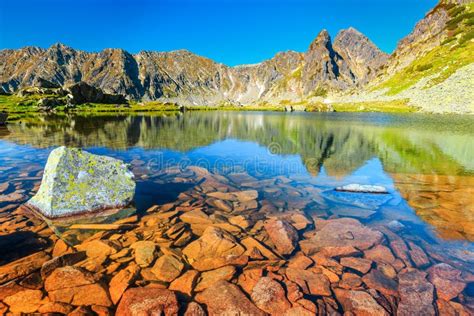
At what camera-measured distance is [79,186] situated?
40.9 feet

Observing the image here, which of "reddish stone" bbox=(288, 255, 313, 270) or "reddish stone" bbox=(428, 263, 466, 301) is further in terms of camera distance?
"reddish stone" bbox=(288, 255, 313, 270)

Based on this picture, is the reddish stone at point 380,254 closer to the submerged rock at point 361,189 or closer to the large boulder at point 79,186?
the submerged rock at point 361,189

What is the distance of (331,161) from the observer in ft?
87.5

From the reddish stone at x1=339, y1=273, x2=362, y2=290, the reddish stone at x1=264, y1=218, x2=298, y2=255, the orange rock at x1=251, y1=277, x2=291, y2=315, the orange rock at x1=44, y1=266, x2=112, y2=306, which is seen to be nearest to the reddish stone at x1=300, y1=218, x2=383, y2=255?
the reddish stone at x1=264, y1=218, x2=298, y2=255

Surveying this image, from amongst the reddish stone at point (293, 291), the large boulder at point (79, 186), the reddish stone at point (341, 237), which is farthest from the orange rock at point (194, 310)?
the large boulder at point (79, 186)

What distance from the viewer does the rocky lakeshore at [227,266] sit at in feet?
22.5

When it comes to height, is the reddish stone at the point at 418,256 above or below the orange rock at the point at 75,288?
above

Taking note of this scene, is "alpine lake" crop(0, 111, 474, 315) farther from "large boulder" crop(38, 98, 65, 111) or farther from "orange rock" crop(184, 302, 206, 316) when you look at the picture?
"large boulder" crop(38, 98, 65, 111)

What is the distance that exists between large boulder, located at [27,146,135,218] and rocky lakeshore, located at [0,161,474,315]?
0.92 meters

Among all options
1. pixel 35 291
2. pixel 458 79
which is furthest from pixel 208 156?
pixel 458 79

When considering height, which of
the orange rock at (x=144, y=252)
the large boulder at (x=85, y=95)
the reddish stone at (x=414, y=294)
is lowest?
the orange rock at (x=144, y=252)

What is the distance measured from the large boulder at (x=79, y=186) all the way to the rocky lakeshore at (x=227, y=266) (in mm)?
915

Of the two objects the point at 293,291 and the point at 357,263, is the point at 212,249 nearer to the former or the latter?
the point at 293,291

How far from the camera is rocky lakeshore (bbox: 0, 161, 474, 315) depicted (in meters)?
6.86
